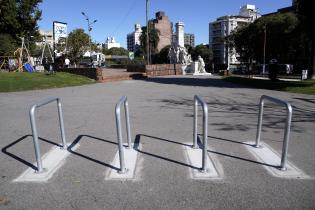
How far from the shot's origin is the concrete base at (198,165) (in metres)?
5.06

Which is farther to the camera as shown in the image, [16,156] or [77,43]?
[77,43]

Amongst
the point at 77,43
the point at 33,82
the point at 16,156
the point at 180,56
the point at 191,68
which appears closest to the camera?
the point at 16,156

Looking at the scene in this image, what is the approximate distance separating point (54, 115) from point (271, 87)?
14391 millimetres

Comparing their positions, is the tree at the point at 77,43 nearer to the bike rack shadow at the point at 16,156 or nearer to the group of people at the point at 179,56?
the group of people at the point at 179,56

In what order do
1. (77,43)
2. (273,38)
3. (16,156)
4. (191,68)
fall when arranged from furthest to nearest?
(77,43), (273,38), (191,68), (16,156)

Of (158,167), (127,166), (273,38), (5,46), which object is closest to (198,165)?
(158,167)

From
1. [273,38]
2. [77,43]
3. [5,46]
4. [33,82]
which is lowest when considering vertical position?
[33,82]

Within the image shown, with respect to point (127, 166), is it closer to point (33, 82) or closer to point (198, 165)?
point (198, 165)

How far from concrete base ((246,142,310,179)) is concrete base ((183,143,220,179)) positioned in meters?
0.82

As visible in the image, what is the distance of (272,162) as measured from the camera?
5773mm

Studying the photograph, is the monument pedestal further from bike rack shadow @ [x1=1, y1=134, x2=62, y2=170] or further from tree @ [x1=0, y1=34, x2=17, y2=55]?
bike rack shadow @ [x1=1, y1=134, x2=62, y2=170]

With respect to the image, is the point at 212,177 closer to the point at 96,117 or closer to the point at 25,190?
the point at 25,190

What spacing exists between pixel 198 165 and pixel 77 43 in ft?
222

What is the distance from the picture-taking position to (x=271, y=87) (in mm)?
21328
